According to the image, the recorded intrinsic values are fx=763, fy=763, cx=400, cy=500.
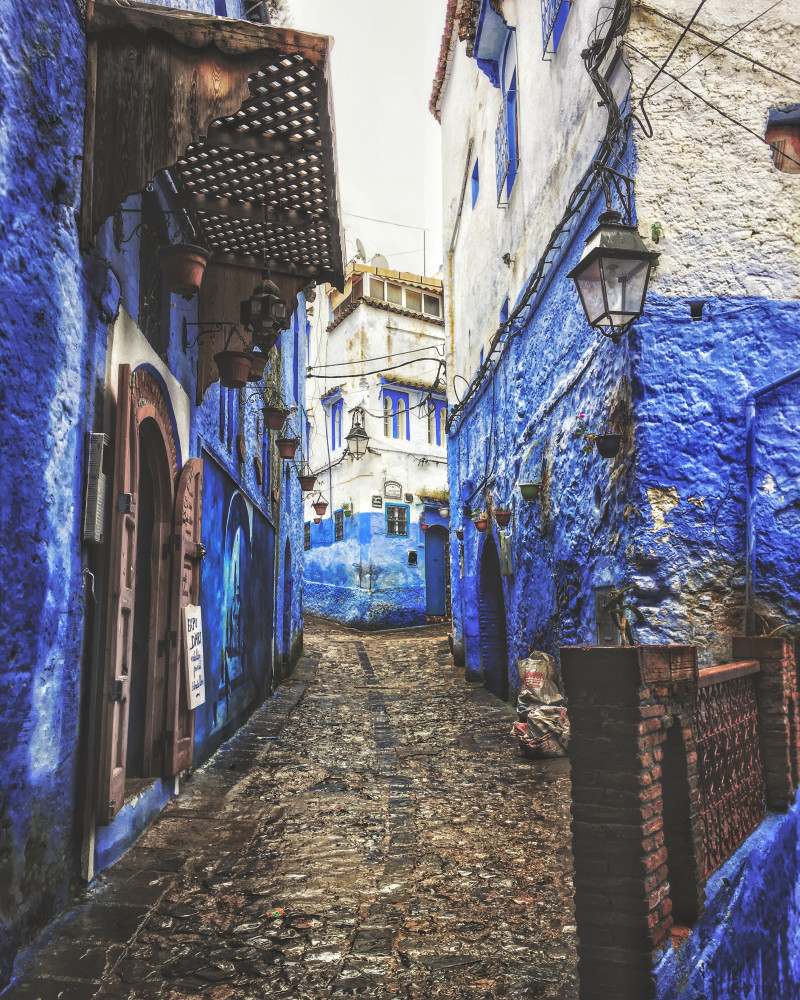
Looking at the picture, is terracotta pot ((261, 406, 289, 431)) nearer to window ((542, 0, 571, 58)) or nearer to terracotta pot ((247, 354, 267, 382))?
terracotta pot ((247, 354, 267, 382))

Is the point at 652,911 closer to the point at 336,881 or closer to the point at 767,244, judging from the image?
the point at 336,881

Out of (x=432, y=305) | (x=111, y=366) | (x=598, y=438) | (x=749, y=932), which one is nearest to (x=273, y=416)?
(x=598, y=438)

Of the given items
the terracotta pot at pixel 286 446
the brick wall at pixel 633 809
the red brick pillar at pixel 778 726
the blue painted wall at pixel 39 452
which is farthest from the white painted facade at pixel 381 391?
the brick wall at pixel 633 809

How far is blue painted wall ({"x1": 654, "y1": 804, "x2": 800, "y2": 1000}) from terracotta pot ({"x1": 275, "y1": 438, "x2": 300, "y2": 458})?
972cm

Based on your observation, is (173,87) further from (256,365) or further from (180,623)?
(180,623)

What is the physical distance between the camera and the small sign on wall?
582 cm

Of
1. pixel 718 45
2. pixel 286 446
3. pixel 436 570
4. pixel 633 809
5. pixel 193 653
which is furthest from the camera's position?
pixel 436 570

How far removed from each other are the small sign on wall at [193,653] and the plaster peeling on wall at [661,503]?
3617 millimetres

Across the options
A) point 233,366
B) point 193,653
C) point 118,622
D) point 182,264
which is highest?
point 182,264

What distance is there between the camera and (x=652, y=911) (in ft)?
9.03

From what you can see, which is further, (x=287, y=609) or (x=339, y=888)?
(x=287, y=609)

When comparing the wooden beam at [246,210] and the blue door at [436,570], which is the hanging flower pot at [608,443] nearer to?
the wooden beam at [246,210]

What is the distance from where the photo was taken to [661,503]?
18.7 feet

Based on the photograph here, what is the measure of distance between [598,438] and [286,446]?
796cm
